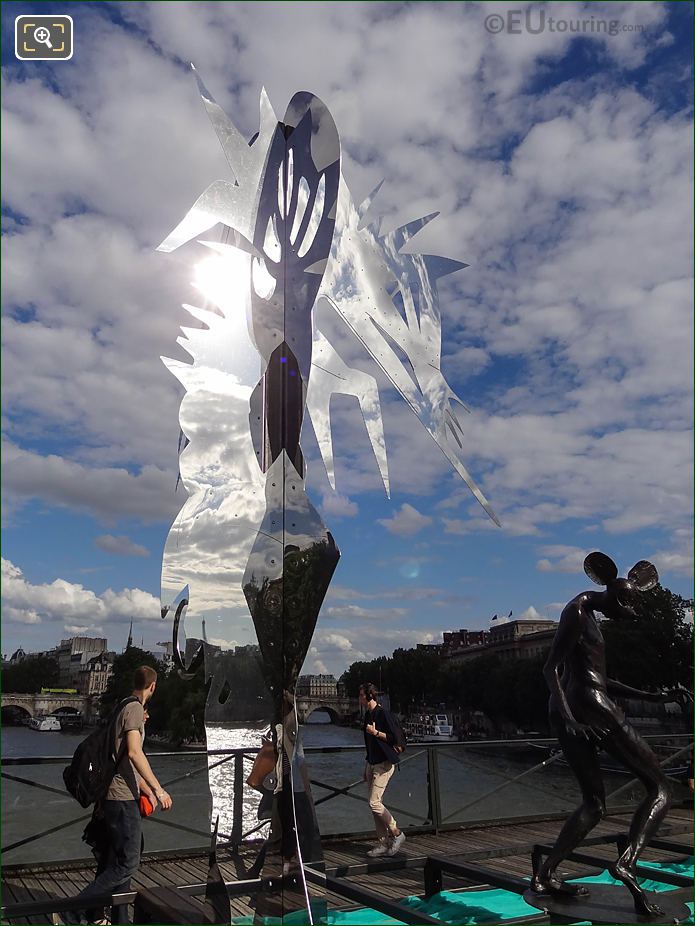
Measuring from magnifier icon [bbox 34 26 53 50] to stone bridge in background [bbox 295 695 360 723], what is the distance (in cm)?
334

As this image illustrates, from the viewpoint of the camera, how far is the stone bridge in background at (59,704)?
3.80 m

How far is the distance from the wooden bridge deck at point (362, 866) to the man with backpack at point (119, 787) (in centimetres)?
27

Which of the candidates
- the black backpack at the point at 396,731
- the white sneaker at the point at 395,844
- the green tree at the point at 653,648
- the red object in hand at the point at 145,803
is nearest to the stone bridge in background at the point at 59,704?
the red object in hand at the point at 145,803

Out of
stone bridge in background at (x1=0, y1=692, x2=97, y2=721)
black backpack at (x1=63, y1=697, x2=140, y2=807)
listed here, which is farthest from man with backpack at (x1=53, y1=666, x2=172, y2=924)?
stone bridge in background at (x1=0, y1=692, x2=97, y2=721)

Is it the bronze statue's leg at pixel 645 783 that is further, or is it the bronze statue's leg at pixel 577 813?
the bronze statue's leg at pixel 577 813

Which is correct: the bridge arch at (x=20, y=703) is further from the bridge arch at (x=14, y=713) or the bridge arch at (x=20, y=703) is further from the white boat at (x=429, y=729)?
the white boat at (x=429, y=729)

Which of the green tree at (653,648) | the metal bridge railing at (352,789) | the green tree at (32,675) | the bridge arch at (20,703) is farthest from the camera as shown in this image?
the green tree at (653,648)

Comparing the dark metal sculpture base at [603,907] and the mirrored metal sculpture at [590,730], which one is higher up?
the mirrored metal sculpture at [590,730]

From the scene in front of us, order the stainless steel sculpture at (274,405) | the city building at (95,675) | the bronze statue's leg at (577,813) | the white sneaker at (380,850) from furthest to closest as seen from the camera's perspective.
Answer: the white sneaker at (380,850)
the city building at (95,675)
the bronze statue's leg at (577,813)
the stainless steel sculpture at (274,405)

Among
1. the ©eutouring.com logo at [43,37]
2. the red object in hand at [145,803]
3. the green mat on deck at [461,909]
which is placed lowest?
the green mat on deck at [461,909]

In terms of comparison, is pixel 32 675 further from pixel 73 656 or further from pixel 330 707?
pixel 330 707

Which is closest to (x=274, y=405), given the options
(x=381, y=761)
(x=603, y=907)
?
(x=603, y=907)

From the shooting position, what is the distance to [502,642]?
5.95m

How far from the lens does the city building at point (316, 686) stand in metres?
3.38
